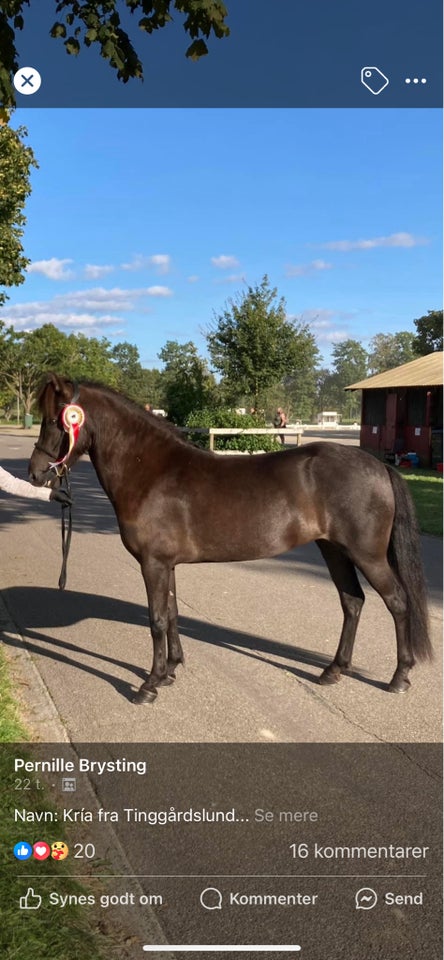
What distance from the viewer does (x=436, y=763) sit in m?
3.59

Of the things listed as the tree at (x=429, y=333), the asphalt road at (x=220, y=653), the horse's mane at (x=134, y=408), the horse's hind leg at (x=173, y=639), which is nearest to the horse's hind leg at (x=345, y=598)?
the asphalt road at (x=220, y=653)

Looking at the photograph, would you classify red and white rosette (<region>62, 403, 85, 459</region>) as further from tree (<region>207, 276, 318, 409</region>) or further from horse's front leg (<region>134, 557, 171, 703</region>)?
tree (<region>207, 276, 318, 409</region>)

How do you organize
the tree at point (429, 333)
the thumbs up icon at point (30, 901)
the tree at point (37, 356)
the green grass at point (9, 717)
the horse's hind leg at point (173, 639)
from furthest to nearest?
the tree at point (37, 356)
the tree at point (429, 333)
the horse's hind leg at point (173, 639)
the green grass at point (9, 717)
the thumbs up icon at point (30, 901)

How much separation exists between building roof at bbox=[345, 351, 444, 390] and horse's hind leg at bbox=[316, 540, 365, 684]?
2041cm

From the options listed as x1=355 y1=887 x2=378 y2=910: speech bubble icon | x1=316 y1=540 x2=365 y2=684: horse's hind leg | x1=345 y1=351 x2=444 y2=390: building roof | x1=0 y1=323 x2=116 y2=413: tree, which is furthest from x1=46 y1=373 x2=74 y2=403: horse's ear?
x1=0 y1=323 x2=116 y2=413: tree

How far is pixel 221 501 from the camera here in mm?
4297

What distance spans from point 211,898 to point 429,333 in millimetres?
41840

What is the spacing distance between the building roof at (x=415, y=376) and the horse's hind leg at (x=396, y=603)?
20691 mm

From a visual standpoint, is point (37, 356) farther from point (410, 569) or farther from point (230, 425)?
point (410, 569)

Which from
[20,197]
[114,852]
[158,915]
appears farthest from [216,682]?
[20,197]

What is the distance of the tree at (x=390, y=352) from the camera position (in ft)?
215

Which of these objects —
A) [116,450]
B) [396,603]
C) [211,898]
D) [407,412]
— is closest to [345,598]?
[396,603]

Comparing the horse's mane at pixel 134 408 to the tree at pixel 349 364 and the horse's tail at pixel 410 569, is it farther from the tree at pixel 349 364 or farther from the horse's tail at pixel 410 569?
the tree at pixel 349 364

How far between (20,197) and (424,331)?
34139mm
